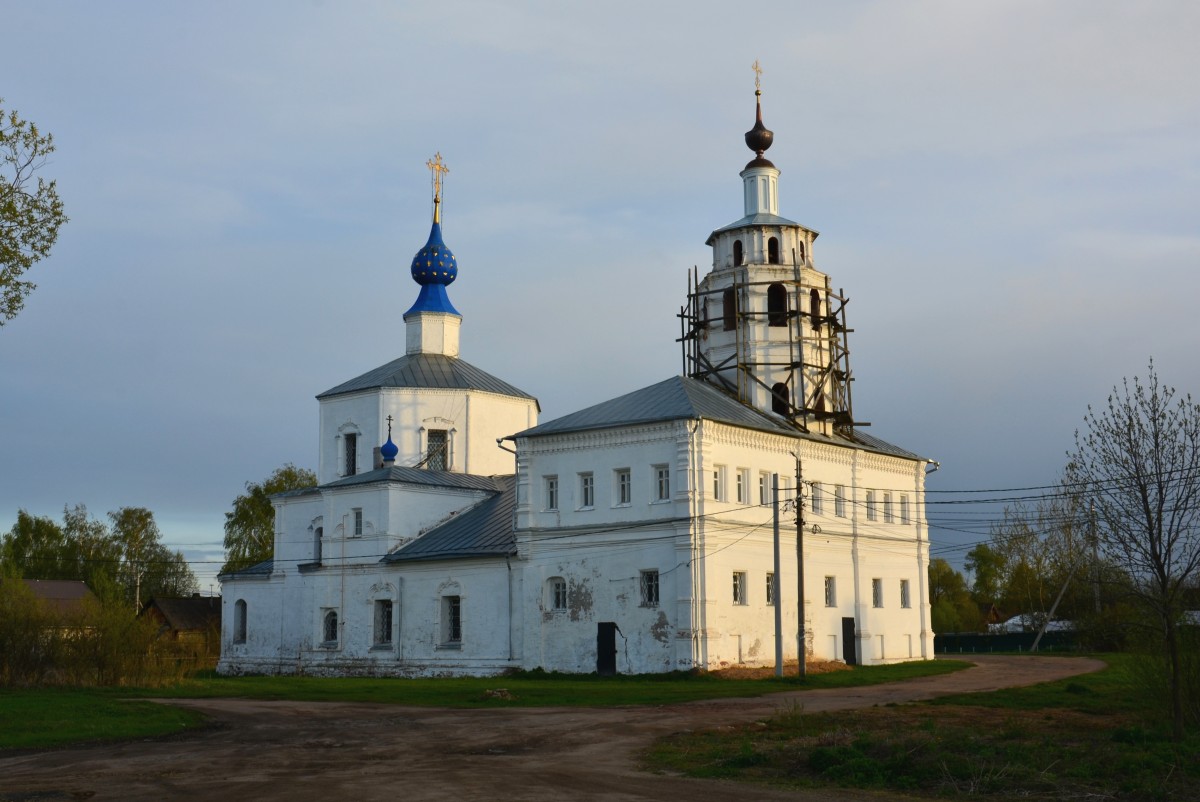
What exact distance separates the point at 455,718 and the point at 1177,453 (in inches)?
488

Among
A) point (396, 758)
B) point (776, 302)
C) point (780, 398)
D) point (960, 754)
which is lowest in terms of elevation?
point (396, 758)

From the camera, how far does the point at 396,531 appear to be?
131 feet

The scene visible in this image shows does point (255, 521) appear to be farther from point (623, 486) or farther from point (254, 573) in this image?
point (623, 486)

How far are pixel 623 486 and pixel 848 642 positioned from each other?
9515 mm

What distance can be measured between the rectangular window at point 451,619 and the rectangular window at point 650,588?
7.19 metres

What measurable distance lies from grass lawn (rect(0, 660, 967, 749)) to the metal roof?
6618 millimetres

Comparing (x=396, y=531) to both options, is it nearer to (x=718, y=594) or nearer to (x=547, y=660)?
(x=547, y=660)

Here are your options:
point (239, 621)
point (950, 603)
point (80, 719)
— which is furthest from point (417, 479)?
point (950, 603)

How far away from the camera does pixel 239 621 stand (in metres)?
45.0

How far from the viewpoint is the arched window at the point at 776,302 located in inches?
1580

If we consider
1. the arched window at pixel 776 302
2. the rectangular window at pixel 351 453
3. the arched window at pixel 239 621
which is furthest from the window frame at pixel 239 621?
the arched window at pixel 776 302

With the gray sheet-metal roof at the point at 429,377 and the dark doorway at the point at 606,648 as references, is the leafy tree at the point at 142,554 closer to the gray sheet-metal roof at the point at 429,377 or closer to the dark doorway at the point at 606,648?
the gray sheet-metal roof at the point at 429,377

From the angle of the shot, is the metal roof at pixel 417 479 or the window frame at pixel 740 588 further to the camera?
the metal roof at pixel 417 479

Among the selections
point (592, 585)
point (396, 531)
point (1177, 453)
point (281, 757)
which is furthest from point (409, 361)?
point (1177, 453)
